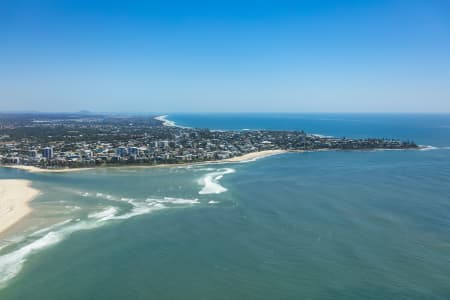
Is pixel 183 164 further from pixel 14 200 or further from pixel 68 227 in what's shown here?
pixel 68 227

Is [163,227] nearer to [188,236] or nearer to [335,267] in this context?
[188,236]

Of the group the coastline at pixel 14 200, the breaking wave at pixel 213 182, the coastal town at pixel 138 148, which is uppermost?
the coastal town at pixel 138 148

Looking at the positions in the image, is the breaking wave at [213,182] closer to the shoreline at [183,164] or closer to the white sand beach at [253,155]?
the shoreline at [183,164]

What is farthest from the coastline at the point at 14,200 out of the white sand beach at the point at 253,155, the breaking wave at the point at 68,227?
the white sand beach at the point at 253,155

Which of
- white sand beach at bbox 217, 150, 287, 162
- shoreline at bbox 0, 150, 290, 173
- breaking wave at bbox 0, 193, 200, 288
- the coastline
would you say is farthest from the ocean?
white sand beach at bbox 217, 150, 287, 162

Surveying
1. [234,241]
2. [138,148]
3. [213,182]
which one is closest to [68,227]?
[234,241]

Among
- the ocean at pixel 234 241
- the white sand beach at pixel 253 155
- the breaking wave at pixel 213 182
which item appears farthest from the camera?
the white sand beach at pixel 253 155

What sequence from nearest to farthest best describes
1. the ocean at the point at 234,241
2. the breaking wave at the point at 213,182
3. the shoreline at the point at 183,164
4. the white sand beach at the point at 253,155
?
1. the ocean at the point at 234,241
2. the breaking wave at the point at 213,182
3. the shoreline at the point at 183,164
4. the white sand beach at the point at 253,155

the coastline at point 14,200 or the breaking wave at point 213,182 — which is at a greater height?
the breaking wave at point 213,182
